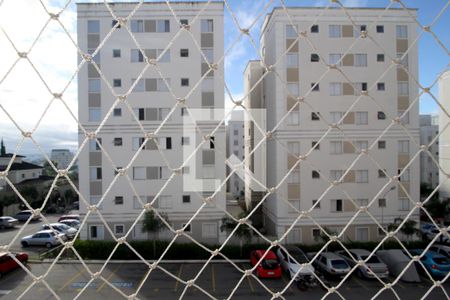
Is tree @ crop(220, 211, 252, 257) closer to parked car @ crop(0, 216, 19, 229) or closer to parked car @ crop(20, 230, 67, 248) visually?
parked car @ crop(20, 230, 67, 248)

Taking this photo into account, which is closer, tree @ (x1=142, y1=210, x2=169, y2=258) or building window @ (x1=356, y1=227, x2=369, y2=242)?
tree @ (x1=142, y1=210, x2=169, y2=258)

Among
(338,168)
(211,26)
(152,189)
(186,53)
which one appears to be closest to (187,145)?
(152,189)

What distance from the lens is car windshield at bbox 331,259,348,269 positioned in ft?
11.8

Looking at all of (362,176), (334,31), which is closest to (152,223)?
(362,176)

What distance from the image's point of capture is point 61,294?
3193 millimetres

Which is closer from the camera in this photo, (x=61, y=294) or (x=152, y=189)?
(x=61, y=294)

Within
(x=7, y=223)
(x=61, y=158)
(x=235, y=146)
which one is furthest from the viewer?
(x=61, y=158)

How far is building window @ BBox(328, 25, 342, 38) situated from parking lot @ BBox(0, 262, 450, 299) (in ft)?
10.8

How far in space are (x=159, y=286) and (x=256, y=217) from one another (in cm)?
300

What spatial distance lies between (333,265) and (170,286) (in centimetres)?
182

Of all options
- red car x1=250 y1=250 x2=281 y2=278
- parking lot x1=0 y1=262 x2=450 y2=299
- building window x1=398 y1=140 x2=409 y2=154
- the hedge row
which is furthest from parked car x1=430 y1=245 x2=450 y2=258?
red car x1=250 y1=250 x2=281 y2=278

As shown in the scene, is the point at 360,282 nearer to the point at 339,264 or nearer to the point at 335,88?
the point at 339,264

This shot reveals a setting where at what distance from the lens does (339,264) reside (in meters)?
3.66

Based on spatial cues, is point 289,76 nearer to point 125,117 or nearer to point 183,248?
point 125,117
